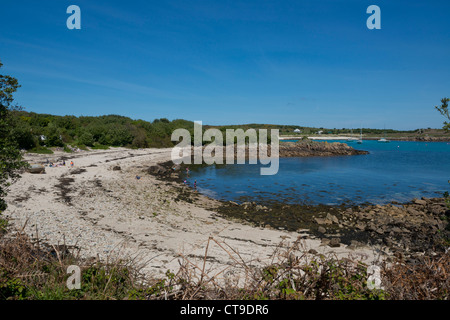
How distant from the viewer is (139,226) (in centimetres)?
1358

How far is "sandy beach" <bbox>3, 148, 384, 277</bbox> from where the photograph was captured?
9.69 m

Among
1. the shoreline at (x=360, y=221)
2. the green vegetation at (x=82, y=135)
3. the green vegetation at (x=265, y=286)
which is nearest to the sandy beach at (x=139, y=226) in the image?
the shoreline at (x=360, y=221)

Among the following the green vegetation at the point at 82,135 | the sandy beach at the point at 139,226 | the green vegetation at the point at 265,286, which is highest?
the green vegetation at the point at 82,135

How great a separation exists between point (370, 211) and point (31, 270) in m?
20.3

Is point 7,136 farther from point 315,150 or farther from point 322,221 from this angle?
point 315,150

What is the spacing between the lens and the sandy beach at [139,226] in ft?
31.8

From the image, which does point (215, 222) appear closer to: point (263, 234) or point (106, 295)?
point (263, 234)

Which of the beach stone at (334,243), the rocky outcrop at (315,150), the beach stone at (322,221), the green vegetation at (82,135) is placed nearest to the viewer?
the beach stone at (334,243)

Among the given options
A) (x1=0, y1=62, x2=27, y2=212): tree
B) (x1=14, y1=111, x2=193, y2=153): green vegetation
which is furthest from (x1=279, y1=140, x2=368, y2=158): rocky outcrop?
(x1=0, y1=62, x2=27, y2=212): tree

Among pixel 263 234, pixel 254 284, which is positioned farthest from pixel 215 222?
pixel 254 284

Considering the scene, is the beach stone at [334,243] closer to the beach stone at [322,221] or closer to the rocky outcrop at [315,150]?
the beach stone at [322,221]

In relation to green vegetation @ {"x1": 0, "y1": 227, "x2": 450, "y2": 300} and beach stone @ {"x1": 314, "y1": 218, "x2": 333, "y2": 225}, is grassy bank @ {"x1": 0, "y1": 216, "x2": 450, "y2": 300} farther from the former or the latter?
beach stone @ {"x1": 314, "y1": 218, "x2": 333, "y2": 225}

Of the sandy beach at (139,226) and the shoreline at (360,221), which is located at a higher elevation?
the sandy beach at (139,226)
